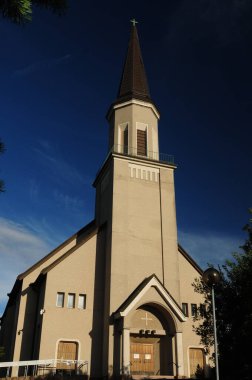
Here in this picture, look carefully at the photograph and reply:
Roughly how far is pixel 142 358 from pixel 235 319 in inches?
445

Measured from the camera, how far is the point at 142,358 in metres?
24.8

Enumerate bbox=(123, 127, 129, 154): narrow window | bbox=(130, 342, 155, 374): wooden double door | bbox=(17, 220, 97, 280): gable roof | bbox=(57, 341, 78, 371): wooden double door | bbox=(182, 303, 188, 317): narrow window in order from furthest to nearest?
bbox=(123, 127, 129, 154): narrow window → bbox=(17, 220, 97, 280): gable roof → bbox=(182, 303, 188, 317): narrow window → bbox=(130, 342, 155, 374): wooden double door → bbox=(57, 341, 78, 371): wooden double door

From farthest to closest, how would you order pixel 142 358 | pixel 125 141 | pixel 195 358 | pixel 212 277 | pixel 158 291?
1. pixel 125 141
2. pixel 195 358
3. pixel 158 291
4. pixel 142 358
5. pixel 212 277

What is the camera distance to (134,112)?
33.3 m

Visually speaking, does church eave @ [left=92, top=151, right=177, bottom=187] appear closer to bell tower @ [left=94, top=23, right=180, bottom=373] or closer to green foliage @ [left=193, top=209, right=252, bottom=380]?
bell tower @ [left=94, top=23, right=180, bottom=373]

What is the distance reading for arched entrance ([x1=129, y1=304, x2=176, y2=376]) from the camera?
24.6 metres

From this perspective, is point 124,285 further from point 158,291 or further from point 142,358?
point 142,358

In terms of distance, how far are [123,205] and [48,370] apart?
38.9 ft

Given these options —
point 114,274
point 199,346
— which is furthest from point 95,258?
point 199,346

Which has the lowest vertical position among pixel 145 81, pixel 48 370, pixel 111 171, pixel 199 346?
pixel 48 370

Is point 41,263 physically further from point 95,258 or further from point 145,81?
point 145,81

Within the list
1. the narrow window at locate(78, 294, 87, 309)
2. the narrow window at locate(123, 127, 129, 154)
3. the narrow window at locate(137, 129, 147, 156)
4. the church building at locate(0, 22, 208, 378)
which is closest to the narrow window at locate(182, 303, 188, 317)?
the church building at locate(0, 22, 208, 378)

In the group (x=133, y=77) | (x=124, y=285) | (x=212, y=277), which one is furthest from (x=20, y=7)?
(x=133, y=77)

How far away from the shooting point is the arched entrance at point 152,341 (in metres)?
24.6
